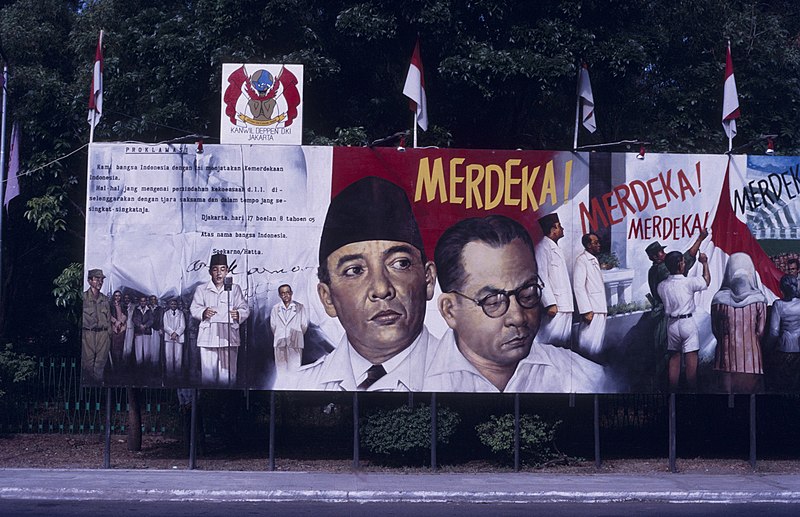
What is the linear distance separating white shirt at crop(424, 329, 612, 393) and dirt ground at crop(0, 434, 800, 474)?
1641 mm

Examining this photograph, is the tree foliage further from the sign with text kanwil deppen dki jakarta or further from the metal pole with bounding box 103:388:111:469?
the metal pole with bounding box 103:388:111:469

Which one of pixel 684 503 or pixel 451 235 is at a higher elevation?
pixel 451 235

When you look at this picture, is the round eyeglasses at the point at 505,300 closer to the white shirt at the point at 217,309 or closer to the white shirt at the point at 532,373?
the white shirt at the point at 532,373

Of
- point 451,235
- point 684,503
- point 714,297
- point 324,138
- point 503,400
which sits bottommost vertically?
point 684,503

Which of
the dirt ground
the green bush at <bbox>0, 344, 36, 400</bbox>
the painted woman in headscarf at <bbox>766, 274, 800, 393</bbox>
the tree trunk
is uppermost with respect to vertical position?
the painted woman in headscarf at <bbox>766, 274, 800, 393</bbox>

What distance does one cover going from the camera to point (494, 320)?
15.9 meters

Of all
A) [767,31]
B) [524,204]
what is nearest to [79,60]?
[524,204]

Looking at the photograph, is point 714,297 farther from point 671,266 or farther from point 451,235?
point 451,235

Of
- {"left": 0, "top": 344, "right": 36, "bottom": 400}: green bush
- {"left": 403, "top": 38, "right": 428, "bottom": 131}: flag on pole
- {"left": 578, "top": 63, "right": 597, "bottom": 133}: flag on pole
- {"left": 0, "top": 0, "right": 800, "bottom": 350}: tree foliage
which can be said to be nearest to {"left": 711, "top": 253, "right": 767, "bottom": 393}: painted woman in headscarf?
{"left": 578, "top": 63, "right": 597, "bottom": 133}: flag on pole

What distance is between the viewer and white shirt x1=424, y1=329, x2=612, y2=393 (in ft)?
52.0

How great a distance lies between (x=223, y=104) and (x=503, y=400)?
291 inches

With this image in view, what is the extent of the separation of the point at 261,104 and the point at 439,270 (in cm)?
426

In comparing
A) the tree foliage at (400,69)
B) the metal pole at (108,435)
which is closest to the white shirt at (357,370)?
the metal pole at (108,435)

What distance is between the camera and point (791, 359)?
53.1 feet
